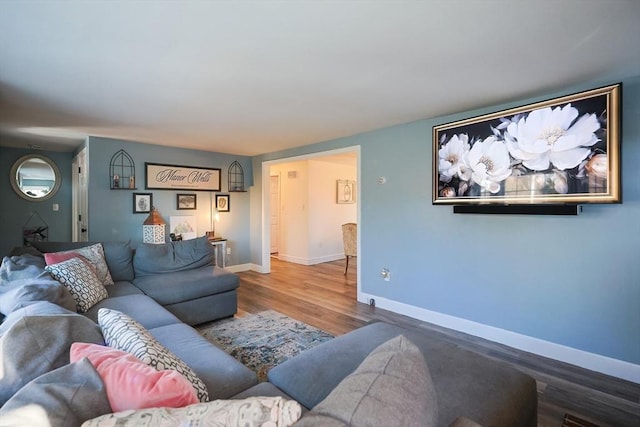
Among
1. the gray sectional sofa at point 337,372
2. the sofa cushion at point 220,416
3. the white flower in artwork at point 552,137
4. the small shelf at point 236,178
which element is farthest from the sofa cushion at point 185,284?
the white flower in artwork at point 552,137

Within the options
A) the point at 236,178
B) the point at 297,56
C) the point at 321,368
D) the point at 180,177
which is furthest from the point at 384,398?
the point at 236,178

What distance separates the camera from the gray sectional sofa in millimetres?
751

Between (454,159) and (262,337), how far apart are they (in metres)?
2.54

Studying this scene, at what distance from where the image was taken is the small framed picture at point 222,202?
18.4 ft

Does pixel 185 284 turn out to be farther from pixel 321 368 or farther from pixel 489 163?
pixel 489 163

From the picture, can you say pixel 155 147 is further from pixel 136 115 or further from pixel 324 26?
pixel 324 26

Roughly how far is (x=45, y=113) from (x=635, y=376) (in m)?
5.68

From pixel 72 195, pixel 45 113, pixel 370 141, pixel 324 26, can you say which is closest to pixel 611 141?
pixel 324 26

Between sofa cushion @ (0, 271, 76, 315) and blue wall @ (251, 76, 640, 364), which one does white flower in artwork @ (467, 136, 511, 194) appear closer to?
blue wall @ (251, 76, 640, 364)

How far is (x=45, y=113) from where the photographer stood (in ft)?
10.4

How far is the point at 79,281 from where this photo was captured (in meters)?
2.46

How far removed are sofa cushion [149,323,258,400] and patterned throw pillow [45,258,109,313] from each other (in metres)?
0.92

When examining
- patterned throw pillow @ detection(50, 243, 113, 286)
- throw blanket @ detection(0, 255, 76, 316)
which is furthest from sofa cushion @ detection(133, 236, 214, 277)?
throw blanket @ detection(0, 255, 76, 316)

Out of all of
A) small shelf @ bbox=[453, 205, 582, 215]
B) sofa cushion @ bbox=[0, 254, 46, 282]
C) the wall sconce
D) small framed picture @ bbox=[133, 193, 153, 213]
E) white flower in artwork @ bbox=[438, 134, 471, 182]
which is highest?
white flower in artwork @ bbox=[438, 134, 471, 182]
